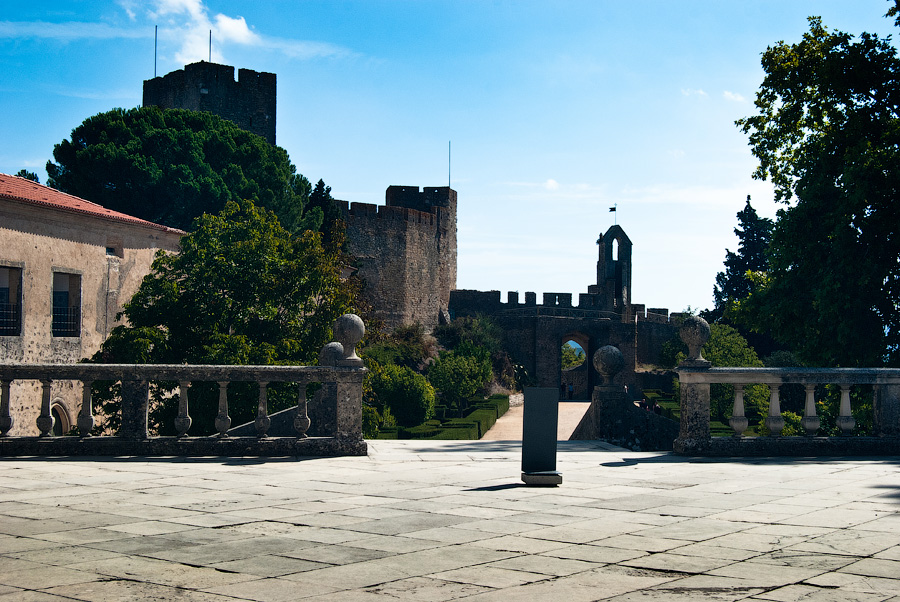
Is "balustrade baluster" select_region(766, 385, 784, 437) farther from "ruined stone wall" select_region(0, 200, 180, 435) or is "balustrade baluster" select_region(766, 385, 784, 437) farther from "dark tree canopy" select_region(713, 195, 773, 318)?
"dark tree canopy" select_region(713, 195, 773, 318)

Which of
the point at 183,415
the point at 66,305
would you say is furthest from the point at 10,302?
the point at 183,415

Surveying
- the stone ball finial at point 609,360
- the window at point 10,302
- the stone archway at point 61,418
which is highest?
the window at point 10,302

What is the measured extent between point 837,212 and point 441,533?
15.0m

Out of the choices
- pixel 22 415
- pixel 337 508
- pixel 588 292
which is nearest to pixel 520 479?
pixel 337 508

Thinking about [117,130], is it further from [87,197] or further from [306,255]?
[306,255]

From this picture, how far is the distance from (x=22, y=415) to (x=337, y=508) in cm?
2000

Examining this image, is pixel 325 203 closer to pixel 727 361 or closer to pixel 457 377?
pixel 457 377

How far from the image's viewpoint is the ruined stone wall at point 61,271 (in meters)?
23.3

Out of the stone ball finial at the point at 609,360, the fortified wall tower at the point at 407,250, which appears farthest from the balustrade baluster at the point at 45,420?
the fortified wall tower at the point at 407,250

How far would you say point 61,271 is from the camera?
2522 centimetres

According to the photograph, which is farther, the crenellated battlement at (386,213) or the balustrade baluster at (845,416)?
the crenellated battlement at (386,213)

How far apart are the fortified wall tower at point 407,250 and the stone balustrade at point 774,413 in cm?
3981

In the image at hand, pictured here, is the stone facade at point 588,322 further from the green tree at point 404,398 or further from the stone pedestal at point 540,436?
the stone pedestal at point 540,436

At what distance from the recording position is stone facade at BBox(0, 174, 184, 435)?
23.4 m
